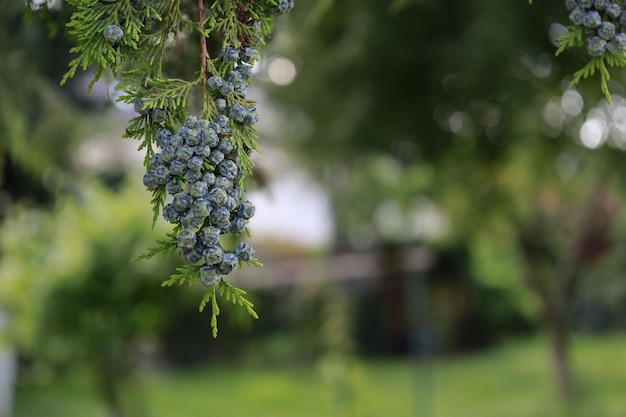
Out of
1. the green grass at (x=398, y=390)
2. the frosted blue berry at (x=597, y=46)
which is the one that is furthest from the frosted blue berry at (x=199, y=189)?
the green grass at (x=398, y=390)

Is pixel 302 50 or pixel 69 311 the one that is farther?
pixel 69 311

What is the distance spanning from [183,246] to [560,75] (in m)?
2.18

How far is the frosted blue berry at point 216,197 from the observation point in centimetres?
78

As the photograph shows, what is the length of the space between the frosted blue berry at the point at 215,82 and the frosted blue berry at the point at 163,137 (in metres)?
0.09

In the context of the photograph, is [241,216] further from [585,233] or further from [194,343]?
[194,343]

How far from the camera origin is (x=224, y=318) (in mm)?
9773

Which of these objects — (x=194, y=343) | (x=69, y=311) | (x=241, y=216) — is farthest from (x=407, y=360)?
(x=241, y=216)

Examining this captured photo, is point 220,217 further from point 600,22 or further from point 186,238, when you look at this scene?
point 600,22

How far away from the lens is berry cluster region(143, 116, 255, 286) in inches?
30.7

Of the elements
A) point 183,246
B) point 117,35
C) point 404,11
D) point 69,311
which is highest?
point 404,11

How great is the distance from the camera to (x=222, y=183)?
31.4 inches

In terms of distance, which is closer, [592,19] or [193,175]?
[193,175]

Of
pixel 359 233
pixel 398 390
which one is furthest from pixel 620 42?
pixel 359 233

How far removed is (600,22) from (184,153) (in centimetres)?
60
